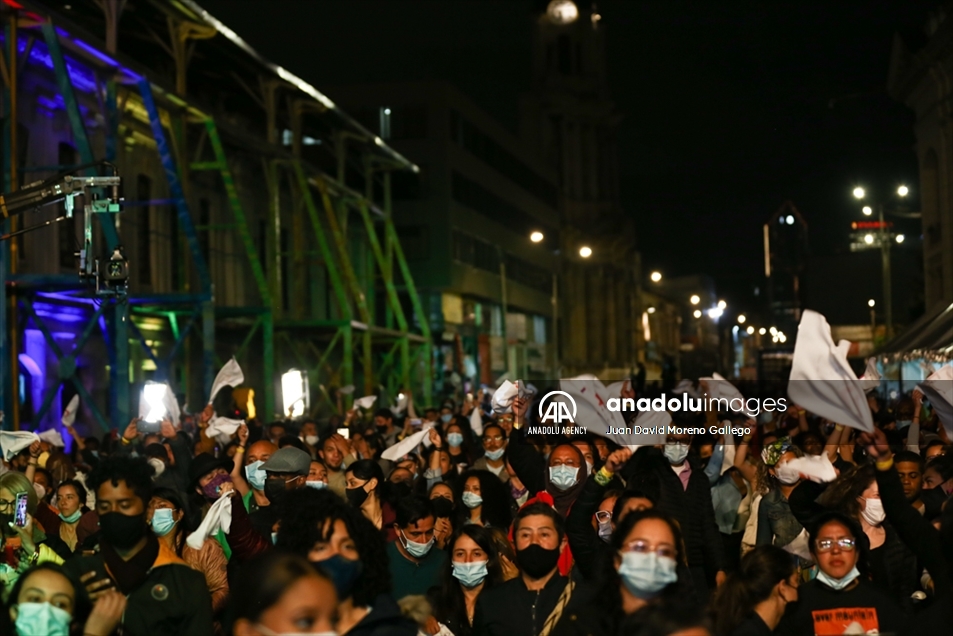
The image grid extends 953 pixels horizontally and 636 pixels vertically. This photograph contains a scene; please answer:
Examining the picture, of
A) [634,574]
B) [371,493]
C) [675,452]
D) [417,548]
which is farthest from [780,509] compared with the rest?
[634,574]

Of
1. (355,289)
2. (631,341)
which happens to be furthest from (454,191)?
(631,341)

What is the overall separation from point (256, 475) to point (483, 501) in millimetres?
1547

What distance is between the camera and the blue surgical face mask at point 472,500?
9.58 meters

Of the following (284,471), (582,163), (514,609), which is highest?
(582,163)

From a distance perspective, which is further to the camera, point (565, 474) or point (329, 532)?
point (565, 474)

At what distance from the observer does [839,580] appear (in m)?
6.39

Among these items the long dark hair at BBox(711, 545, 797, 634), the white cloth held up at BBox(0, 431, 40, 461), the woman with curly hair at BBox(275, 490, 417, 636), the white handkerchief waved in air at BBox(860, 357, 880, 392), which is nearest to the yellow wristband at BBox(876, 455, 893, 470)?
the long dark hair at BBox(711, 545, 797, 634)

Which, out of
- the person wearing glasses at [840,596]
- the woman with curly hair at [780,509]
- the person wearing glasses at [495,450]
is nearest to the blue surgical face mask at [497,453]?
the person wearing glasses at [495,450]

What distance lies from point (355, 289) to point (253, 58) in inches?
295

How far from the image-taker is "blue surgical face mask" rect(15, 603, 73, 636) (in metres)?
5.06

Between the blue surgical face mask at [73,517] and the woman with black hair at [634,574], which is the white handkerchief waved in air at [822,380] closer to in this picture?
the woman with black hair at [634,574]

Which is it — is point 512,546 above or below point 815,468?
below

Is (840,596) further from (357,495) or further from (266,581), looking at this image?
(357,495)

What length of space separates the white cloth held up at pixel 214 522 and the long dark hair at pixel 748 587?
8.17 ft
